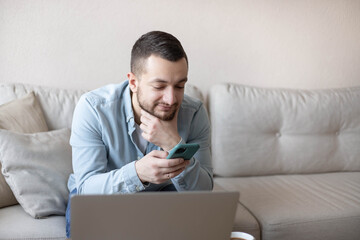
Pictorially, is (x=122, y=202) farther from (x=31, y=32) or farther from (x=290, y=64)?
(x=290, y=64)

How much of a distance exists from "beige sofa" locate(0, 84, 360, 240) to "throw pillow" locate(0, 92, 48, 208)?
3.1 inches

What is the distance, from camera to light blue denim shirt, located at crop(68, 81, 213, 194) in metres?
1.33

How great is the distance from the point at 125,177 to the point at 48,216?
0.47 meters

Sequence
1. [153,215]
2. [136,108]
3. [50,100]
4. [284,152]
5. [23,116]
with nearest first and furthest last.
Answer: [153,215] < [136,108] < [23,116] < [50,100] < [284,152]

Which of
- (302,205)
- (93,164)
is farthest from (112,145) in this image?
(302,205)

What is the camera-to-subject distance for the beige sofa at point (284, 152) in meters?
1.74

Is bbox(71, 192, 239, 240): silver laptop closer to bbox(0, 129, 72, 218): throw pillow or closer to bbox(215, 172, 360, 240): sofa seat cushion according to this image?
bbox(0, 129, 72, 218): throw pillow

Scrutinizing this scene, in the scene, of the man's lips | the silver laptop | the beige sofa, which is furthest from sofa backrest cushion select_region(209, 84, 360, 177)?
the silver laptop

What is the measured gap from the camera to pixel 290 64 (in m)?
2.60

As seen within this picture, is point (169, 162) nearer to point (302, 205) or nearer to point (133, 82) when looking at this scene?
point (133, 82)

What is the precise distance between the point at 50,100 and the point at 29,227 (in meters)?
0.72

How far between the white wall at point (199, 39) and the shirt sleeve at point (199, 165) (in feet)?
2.58

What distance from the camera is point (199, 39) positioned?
2383 millimetres

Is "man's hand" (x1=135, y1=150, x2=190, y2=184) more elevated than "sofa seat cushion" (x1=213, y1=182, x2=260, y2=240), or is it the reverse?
"man's hand" (x1=135, y1=150, x2=190, y2=184)
